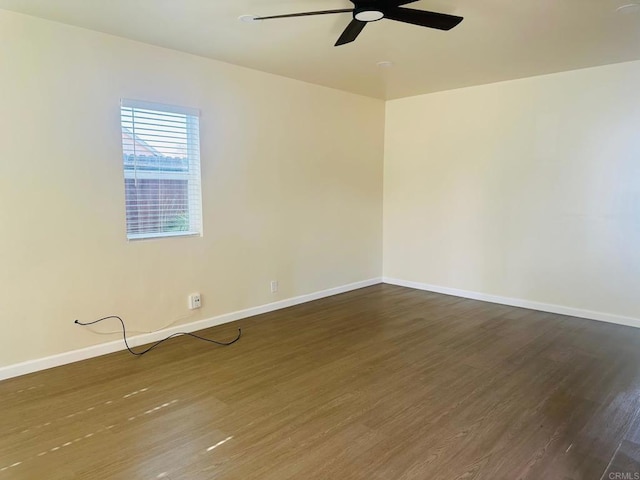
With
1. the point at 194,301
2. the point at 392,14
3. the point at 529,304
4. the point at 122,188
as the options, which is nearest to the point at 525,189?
the point at 529,304

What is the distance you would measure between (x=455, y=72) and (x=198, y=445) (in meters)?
3.97

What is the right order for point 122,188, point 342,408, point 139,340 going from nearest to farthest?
point 342,408 < point 122,188 < point 139,340

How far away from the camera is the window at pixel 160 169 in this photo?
11.1 feet

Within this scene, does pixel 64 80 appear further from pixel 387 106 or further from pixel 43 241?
pixel 387 106

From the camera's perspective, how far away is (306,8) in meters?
2.73

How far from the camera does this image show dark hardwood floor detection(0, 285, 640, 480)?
1.99m

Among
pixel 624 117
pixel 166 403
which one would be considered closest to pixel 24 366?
pixel 166 403

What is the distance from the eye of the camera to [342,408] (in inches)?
98.6

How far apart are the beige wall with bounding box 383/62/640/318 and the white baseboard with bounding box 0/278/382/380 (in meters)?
1.68

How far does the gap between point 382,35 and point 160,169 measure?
7.02ft

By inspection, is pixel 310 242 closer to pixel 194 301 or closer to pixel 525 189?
pixel 194 301

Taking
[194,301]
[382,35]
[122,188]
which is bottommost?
[194,301]

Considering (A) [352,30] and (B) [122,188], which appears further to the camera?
(B) [122,188]

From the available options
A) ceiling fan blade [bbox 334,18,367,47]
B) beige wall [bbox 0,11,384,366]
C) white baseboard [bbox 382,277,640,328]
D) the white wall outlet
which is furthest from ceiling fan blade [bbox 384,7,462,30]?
white baseboard [bbox 382,277,640,328]
